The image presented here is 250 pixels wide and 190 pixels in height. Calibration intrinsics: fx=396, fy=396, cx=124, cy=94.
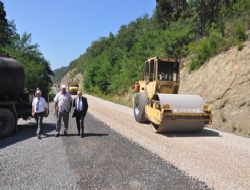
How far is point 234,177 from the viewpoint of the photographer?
866 cm

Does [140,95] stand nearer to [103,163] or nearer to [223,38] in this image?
[103,163]

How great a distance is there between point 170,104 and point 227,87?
916cm

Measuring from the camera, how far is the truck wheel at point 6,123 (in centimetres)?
1504

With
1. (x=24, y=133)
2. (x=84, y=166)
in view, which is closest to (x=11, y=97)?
(x=24, y=133)

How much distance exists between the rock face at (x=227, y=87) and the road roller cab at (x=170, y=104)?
2380 millimetres

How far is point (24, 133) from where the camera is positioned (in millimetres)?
15836

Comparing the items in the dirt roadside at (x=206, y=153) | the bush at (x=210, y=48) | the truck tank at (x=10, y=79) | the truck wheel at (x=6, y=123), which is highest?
the bush at (x=210, y=48)

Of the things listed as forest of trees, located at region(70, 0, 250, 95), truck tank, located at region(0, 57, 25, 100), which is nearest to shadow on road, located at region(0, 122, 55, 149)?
truck tank, located at region(0, 57, 25, 100)

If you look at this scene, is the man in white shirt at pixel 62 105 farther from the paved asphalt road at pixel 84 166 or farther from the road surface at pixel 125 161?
the paved asphalt road at pixel 84 166

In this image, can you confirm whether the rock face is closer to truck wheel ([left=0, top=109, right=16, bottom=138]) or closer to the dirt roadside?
the dirt roadside

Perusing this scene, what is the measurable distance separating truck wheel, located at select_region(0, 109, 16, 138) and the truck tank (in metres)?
0.74

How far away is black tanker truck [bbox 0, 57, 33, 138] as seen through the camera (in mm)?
15211

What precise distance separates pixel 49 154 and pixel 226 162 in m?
4.82

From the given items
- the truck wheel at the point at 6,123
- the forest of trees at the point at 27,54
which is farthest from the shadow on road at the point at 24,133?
the forest of trees at the point at 27,54
